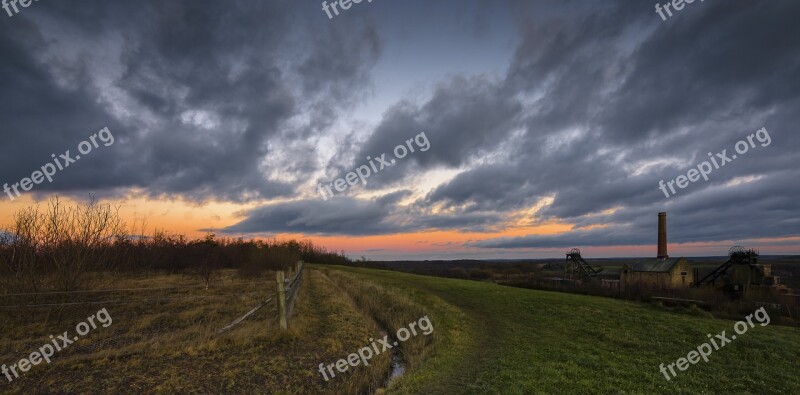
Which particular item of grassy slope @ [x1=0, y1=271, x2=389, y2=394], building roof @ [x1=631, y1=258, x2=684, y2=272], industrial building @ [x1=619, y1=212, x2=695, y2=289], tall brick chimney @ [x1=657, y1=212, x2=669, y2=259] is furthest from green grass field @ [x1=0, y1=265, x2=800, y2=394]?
tall brick chimney @ [x1=657, y1=212, x2=669, y2=259]

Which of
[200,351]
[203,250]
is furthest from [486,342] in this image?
[203,250]

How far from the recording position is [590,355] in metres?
10.8

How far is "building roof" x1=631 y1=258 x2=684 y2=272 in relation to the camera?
4794cm

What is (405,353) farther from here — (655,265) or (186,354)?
(655,265)

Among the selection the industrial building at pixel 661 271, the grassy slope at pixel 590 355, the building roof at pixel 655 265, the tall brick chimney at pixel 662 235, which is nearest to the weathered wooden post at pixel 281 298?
the grassy slope at pixel 590 355

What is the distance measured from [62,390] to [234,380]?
133 inches

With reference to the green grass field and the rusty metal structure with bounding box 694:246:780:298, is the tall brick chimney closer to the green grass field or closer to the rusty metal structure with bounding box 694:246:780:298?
the rusty metal structure with bounding box 694:246:780:298

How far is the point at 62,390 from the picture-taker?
300 inches

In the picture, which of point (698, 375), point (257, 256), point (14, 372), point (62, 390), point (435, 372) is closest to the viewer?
point (62, 390)

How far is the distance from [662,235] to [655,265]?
227 inches

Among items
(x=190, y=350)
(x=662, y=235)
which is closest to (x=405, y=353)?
(x=190, y=350)

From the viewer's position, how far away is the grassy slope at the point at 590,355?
847 cm

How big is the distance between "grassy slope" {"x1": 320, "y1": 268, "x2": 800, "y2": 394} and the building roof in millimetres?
37924

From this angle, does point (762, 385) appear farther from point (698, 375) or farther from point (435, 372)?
point (435, 372)
